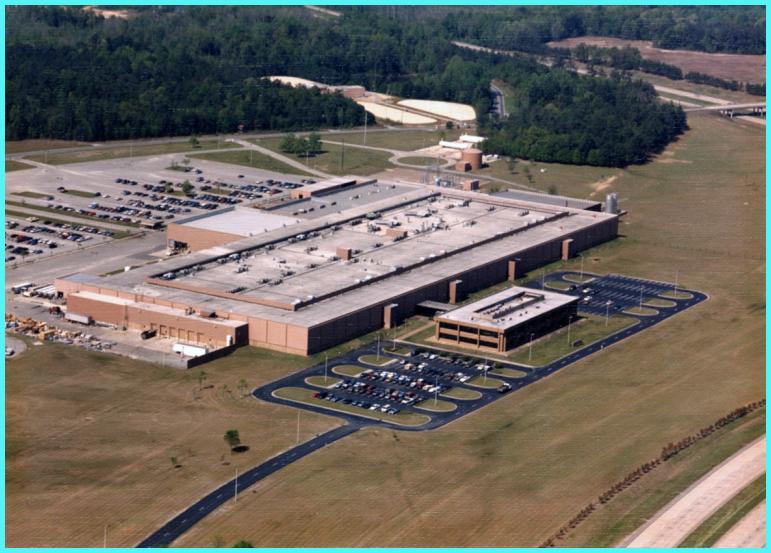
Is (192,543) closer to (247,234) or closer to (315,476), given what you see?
(315,476)

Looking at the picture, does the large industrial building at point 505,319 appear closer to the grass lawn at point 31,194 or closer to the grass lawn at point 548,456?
the grass lawn at point 548,456

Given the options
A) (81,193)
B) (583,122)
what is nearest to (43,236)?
(81,193)

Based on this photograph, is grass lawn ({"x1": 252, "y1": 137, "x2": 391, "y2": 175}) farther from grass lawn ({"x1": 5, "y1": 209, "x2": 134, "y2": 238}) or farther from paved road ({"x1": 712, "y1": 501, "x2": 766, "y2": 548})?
paved road ({"x1": 712, "y1": 501, "x2": 766, "y2": 548})

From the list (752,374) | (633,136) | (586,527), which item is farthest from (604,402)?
(633,136)

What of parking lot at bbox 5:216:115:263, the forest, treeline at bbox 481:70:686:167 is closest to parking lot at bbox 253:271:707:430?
parking lot at bbox 5:216:115:263

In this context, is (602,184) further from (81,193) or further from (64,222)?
(64,222)

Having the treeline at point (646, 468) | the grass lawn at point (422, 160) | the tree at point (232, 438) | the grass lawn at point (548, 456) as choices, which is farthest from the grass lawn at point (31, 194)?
the treeline at point (646, 468)
